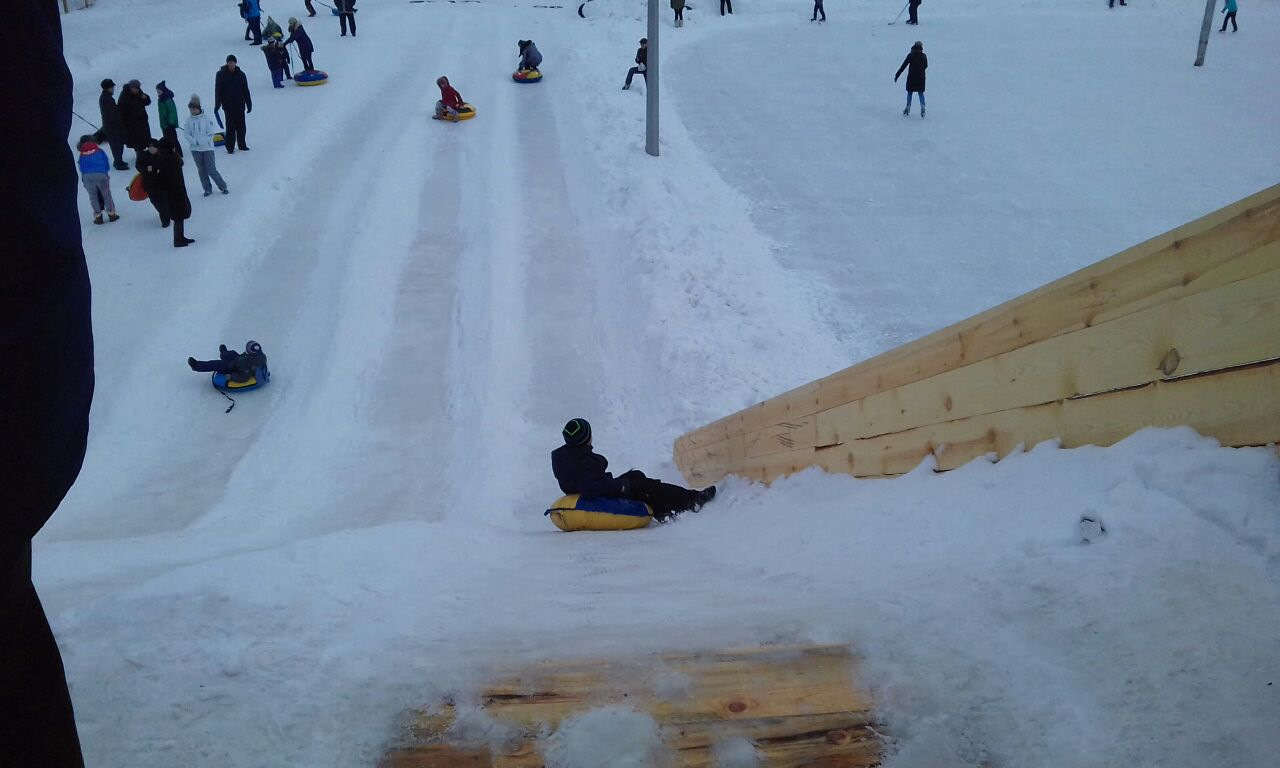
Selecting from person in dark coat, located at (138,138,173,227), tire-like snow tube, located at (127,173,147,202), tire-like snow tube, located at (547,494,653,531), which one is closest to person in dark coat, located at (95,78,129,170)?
tire-like snow tube, located at (127,173,147,202)

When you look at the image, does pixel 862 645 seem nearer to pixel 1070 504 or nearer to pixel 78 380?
pixel 1070 504

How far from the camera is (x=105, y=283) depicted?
32.9 ft

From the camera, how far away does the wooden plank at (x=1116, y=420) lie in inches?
80.4

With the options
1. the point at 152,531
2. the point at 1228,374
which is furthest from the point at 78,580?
the point at 1228,374

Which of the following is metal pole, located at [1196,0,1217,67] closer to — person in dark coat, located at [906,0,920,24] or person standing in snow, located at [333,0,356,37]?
person in dark coat, located at [906,0,920,24]

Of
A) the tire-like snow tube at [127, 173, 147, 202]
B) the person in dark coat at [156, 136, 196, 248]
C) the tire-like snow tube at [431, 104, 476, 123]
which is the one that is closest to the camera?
the person in dark coat at [156, 136, 196, 248]

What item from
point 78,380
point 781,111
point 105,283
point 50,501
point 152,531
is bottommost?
point 152,531

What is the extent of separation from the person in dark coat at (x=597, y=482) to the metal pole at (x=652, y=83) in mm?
8960

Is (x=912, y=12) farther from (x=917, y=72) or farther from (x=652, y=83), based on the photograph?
(x=652, y=83)

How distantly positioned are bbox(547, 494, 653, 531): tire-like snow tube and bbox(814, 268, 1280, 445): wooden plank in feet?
7.08

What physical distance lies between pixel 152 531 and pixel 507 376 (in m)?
3.22

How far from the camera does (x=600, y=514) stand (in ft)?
17.1

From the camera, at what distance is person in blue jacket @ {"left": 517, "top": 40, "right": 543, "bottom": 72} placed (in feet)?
59.4

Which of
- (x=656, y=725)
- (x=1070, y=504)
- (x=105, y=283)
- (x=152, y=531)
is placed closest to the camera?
(x=656, y=725)
